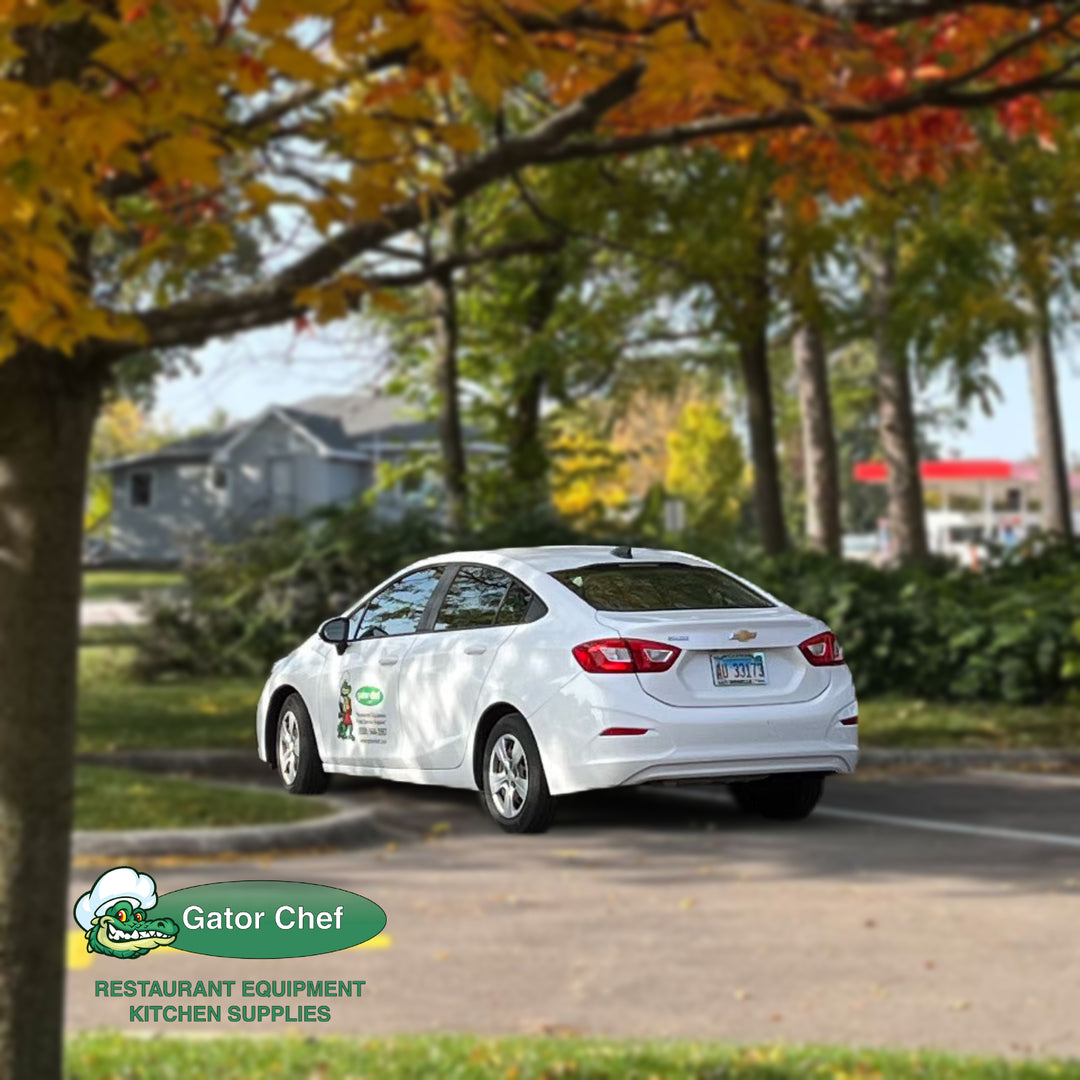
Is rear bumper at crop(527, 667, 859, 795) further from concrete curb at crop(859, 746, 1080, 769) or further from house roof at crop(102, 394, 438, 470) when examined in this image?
concrete curb at crop(859, 746, 1080, 769)

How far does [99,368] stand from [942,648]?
13.1 feet

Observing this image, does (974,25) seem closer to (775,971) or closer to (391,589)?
(391,589)

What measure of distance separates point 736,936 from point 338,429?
162 metres

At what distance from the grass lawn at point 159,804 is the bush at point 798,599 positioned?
3993cm

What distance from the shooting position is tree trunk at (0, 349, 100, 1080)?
630cm

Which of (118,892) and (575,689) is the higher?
(575,689)

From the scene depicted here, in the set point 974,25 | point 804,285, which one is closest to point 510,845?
point 974,25

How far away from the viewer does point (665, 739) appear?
5.11 ft

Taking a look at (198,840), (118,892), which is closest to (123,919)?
(118,892)

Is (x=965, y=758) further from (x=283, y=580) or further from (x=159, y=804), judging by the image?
(x=159, y=804)

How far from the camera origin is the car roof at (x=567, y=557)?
181cm

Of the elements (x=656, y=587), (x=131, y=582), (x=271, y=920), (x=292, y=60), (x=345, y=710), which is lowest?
(x=271, y=920)

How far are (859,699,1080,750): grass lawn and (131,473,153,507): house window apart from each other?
2286mm

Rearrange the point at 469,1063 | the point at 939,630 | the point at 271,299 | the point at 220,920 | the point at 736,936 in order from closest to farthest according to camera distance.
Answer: the point at 220,920, the point at 939,630, the point at 271,299, the point at 469,1063, the point at 736,936
